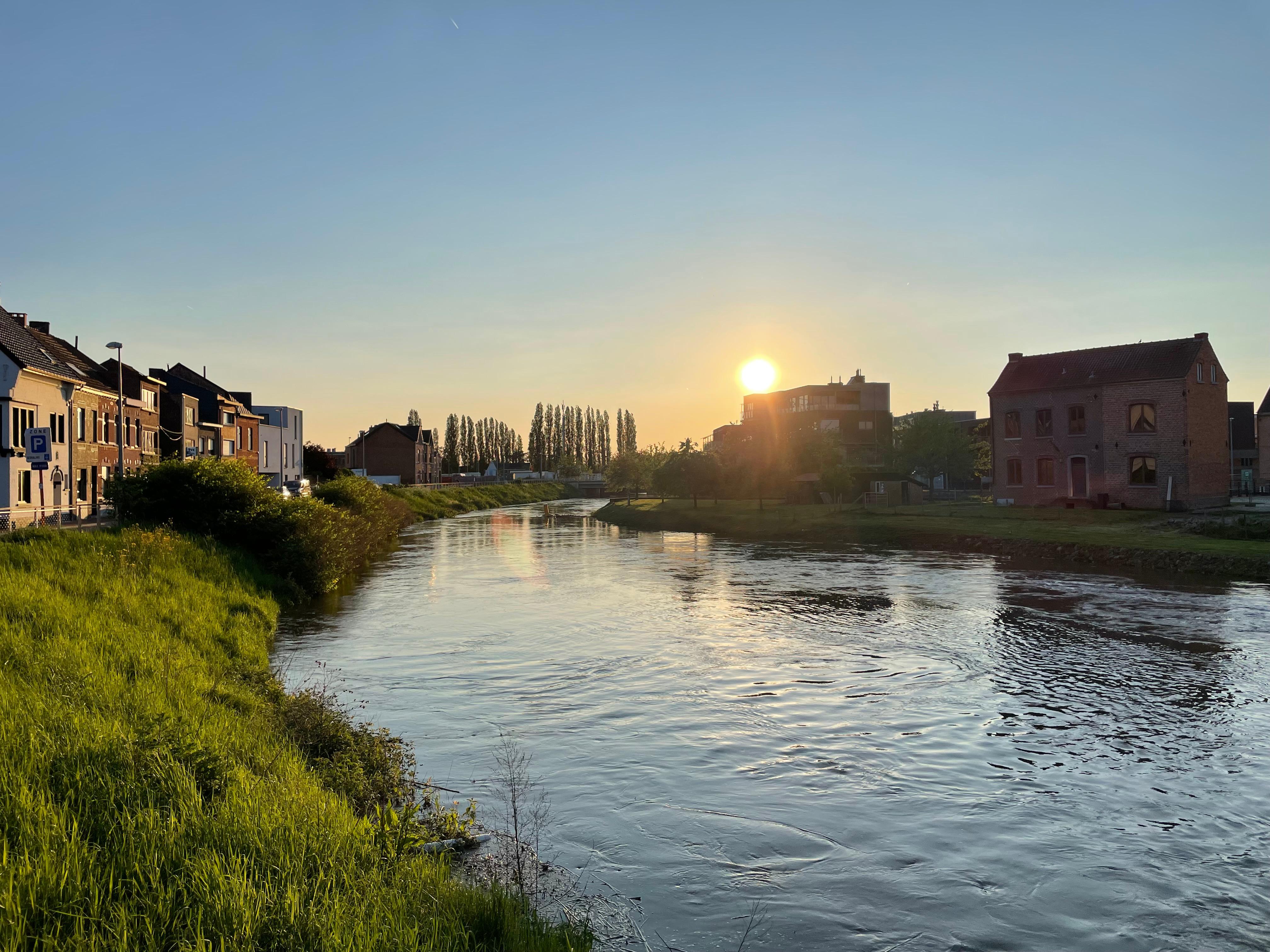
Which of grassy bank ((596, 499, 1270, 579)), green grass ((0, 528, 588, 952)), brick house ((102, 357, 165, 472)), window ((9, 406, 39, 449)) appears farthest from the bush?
brick house ((102, 357, 165, 472))

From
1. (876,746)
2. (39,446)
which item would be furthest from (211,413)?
(876,746)

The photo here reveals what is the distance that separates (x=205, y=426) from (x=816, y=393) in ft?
253

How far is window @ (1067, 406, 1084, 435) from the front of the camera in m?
57.8

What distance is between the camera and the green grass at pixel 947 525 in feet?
126

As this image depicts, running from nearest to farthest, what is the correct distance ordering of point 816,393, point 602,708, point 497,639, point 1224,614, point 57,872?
1. point 57,872
2. point 602,708
3. point 497,639
4. point 1224,614
5. point 816,393

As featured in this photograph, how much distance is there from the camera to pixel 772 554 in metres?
47.1

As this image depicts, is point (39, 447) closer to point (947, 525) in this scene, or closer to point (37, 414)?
point (37, 414)

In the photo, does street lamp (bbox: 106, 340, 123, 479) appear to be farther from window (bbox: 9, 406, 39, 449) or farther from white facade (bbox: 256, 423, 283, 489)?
white facade (bbox: 256, 423, 283, 489)

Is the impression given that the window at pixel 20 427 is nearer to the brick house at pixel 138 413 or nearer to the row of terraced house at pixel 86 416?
the row of terraced house at pixel 86 416

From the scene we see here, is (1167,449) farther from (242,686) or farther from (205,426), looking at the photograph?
(205,426)

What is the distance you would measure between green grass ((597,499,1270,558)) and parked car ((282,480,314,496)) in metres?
27.0

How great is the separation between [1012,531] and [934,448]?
44100 millimetres

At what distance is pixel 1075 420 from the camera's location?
58219 mm

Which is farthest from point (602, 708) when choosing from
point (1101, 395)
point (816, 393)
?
point (816, 393)
